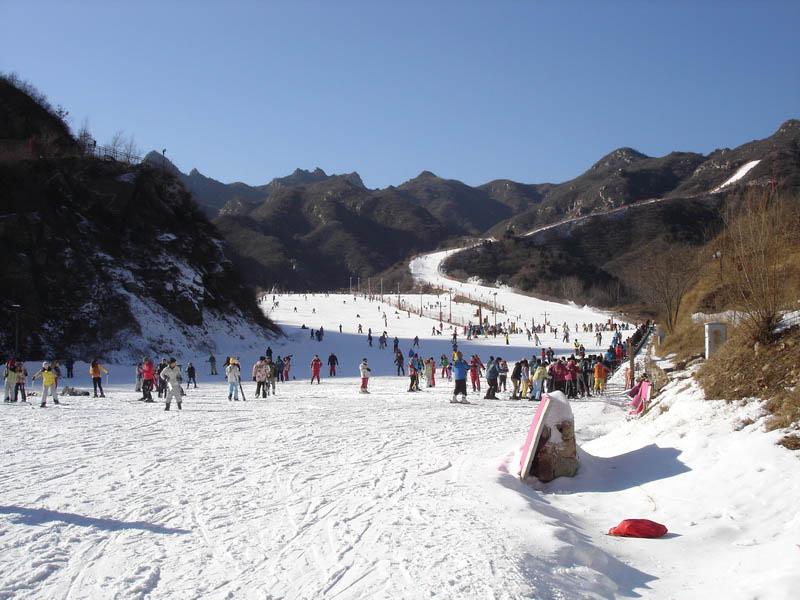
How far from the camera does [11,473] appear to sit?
7.83m

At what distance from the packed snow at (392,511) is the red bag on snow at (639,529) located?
99 millimetres

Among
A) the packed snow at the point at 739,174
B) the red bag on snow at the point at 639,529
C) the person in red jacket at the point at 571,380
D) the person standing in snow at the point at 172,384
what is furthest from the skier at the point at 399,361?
the packed snow at the point at 739,174

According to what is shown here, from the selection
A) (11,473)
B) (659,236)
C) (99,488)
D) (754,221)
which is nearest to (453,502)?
(99,488)

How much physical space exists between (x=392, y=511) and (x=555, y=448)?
8.30 ft

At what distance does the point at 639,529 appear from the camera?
19.0 feet

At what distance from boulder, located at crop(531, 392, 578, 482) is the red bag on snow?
1814 millimetres

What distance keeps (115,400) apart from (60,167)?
27186 millimetres

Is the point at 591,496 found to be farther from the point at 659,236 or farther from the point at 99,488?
the point at 659,236

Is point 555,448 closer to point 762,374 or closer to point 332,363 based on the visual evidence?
point 762,374

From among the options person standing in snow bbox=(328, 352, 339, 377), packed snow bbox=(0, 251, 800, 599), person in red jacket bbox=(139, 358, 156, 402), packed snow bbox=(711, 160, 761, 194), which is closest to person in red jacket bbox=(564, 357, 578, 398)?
packed snow bbox=(0, 251, 800, 599)

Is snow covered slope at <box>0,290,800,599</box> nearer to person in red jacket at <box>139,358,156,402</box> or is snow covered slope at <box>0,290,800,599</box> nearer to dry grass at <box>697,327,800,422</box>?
dry grass at <box>697,327,800,422</box>

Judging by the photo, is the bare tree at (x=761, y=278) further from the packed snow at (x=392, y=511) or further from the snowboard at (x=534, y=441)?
the snowboard at (x=534, y=441)

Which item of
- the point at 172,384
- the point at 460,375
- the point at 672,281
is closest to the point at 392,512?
the point at 172,384

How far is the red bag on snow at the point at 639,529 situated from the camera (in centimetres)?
575
